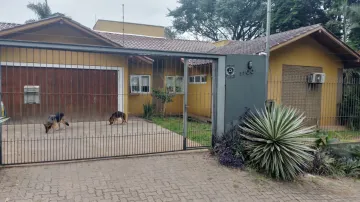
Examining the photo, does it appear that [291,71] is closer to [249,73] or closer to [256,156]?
[249,73]

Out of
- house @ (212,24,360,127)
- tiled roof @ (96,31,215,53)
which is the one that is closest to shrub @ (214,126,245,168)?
house @ (212,24,360,127)

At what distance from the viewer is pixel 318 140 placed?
6531 mm

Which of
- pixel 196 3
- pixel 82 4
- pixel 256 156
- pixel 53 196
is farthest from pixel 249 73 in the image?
pixel 196 3

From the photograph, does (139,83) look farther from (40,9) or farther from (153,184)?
(40,9)

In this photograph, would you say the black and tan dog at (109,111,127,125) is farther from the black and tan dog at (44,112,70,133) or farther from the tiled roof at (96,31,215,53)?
the tiled roof at (96,31,215,53)

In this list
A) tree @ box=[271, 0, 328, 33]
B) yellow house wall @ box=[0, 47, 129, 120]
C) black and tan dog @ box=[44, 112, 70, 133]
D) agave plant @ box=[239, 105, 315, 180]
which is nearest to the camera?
agave plant @ box=[239, 105, 315, 180]

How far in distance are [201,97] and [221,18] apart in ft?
63.5

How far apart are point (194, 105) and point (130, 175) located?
800 centimetres

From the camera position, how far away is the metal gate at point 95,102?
633 centimetres

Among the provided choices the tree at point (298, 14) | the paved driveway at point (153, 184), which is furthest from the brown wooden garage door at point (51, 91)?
the tree at point (298, 14)

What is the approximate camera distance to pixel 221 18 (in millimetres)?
29203

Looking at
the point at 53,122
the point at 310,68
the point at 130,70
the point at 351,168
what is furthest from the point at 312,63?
the point at 53,122

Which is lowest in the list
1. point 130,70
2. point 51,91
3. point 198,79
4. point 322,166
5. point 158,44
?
point 322,166

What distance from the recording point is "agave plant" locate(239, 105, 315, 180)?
17.6 feet
